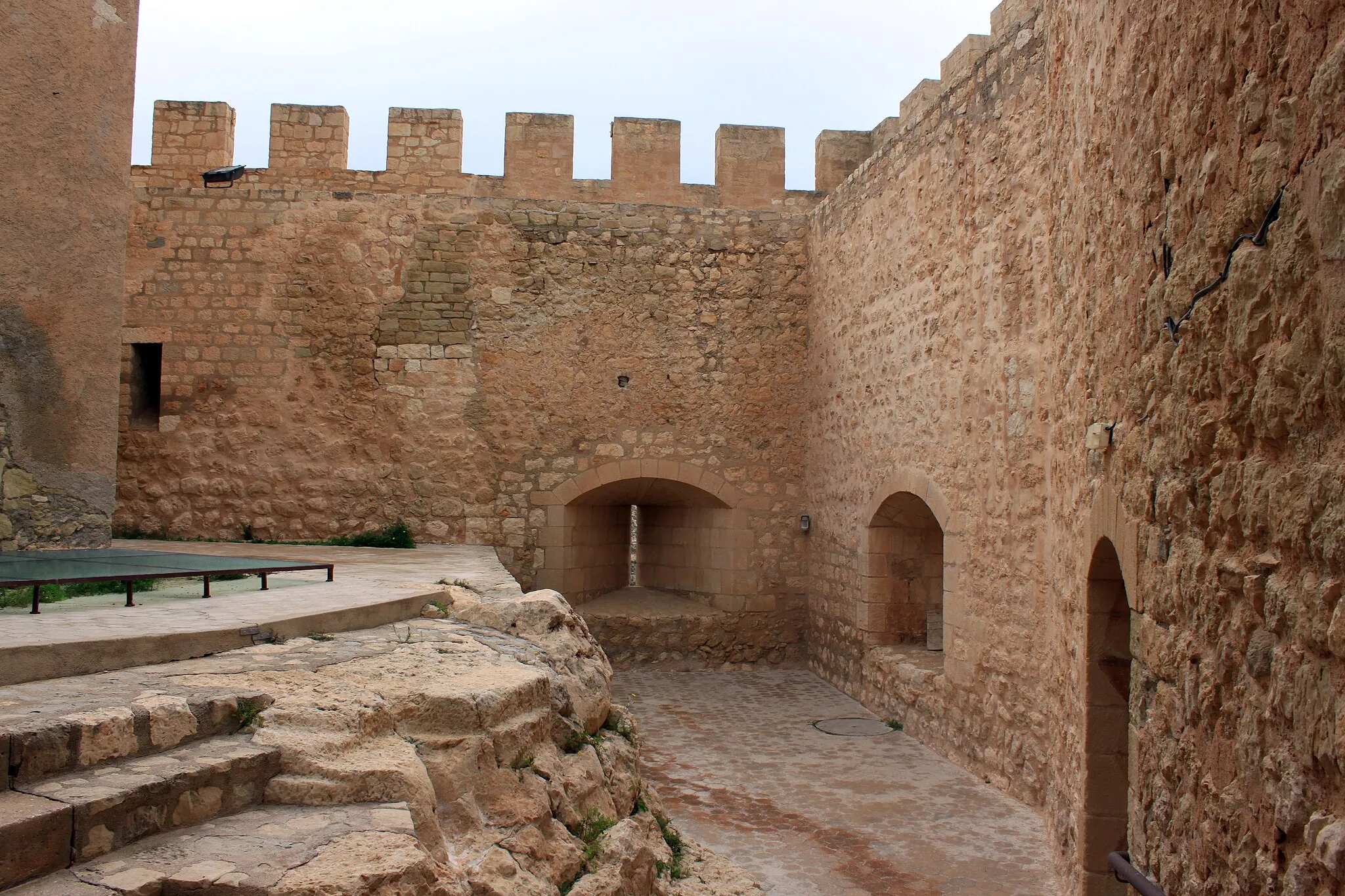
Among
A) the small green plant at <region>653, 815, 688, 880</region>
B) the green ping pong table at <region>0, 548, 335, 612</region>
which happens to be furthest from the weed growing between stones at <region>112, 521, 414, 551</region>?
the small green plant at <region>653, 815, 688, 880</region>

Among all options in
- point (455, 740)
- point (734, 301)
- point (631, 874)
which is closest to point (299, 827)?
point (455, 740)

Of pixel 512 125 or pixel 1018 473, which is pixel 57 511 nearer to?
pixel 1018 473

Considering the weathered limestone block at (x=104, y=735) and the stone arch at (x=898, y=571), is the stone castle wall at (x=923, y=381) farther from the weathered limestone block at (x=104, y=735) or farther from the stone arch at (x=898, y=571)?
the weathered limestone block at (x=104, y=735)

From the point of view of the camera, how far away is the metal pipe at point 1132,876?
8.79ft

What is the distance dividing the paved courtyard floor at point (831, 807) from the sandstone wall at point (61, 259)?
12.1 feet

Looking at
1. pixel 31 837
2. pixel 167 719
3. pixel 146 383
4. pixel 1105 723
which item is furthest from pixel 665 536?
pixel 31 837

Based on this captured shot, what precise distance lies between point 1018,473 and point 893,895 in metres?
2.41

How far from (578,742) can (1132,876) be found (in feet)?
5.87

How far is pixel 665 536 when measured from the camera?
35.7 feet

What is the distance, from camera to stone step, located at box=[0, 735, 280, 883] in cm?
206

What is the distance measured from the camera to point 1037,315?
18.2 ft

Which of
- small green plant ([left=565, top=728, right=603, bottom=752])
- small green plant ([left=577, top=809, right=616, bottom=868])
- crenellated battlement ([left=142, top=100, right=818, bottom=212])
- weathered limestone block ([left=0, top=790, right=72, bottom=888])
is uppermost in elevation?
crenellated battlement ([left=142, top=100, right=818, bottom=212])

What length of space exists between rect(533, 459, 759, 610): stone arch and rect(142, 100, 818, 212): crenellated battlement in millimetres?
3394

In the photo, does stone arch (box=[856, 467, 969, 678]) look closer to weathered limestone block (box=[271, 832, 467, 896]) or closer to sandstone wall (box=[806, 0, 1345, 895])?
sandstone wall (box=[806, 0, 1345, 895])
